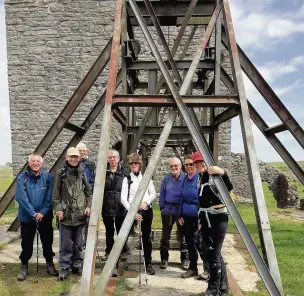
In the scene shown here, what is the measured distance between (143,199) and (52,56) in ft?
30.2

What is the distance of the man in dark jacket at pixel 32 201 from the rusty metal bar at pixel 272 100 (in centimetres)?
287

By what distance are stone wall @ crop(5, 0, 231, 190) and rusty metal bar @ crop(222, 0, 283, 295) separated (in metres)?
8.30

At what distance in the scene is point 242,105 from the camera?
418cm

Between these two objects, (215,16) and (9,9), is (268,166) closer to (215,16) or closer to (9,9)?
(9,9)

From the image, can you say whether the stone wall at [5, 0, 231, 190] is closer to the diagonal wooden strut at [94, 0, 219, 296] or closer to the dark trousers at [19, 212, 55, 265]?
the dark trousers at [19, 212, 55, 265]

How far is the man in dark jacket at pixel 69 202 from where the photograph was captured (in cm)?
487

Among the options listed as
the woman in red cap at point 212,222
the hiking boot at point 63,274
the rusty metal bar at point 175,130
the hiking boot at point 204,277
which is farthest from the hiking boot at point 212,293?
the rusty metal bar at point 175,130

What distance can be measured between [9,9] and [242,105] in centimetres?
1099

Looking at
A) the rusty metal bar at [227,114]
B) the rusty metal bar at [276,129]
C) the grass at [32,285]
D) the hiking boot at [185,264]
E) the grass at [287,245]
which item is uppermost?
the rusty metal bar at [227,114]

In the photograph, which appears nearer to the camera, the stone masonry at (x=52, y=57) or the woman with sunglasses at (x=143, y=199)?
the woman with sunglasses at (x=143, y=199)

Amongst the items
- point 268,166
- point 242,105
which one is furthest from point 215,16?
point 268,166

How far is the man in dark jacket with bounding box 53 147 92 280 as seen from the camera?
4.87 metres

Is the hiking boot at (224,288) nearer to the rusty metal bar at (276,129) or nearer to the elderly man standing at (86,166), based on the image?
the rusty metal bar at (276,129)

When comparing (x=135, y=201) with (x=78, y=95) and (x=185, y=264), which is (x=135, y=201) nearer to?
(x=78, y=95)
